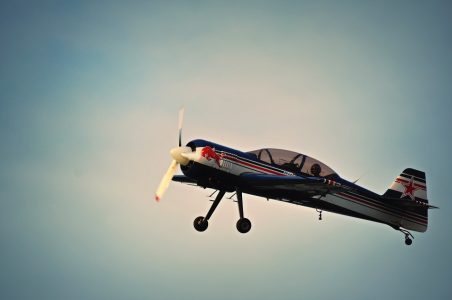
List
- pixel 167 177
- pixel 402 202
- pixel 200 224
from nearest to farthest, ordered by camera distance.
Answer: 1. pixel 167 177
2. pixel 200 224
3. pixel 402 202

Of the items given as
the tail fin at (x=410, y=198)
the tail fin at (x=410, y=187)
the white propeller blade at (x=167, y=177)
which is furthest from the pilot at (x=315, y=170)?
the white propeller blade at (x=167, y=177)

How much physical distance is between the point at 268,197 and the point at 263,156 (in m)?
1.69

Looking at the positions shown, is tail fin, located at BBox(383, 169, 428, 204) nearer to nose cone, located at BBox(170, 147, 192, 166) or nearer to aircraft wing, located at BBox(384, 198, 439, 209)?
aircraft wing, located at BBox(384, 198, 439, 209)

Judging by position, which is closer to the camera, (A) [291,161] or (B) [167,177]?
(B) [167,177]

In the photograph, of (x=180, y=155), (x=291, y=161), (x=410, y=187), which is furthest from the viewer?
(x=410, y=187)

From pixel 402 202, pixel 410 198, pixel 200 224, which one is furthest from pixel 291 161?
pixel 410 198

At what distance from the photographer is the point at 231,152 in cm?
2283

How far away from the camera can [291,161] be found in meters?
23.7

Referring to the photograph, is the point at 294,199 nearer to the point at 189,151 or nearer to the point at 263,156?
the point at 263,156

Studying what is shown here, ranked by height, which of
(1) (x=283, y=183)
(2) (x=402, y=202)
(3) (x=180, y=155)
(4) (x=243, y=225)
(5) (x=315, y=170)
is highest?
(2) (x=402, y=202)

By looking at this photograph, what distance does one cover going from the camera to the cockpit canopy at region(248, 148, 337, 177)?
2353cm

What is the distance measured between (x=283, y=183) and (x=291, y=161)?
197cm

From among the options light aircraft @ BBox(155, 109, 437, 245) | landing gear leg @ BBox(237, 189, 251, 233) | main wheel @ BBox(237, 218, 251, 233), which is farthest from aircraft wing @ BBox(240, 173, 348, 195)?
main wheel @ BBox(237, 218, 251, 233)

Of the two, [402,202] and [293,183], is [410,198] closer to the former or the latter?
[402,202]
